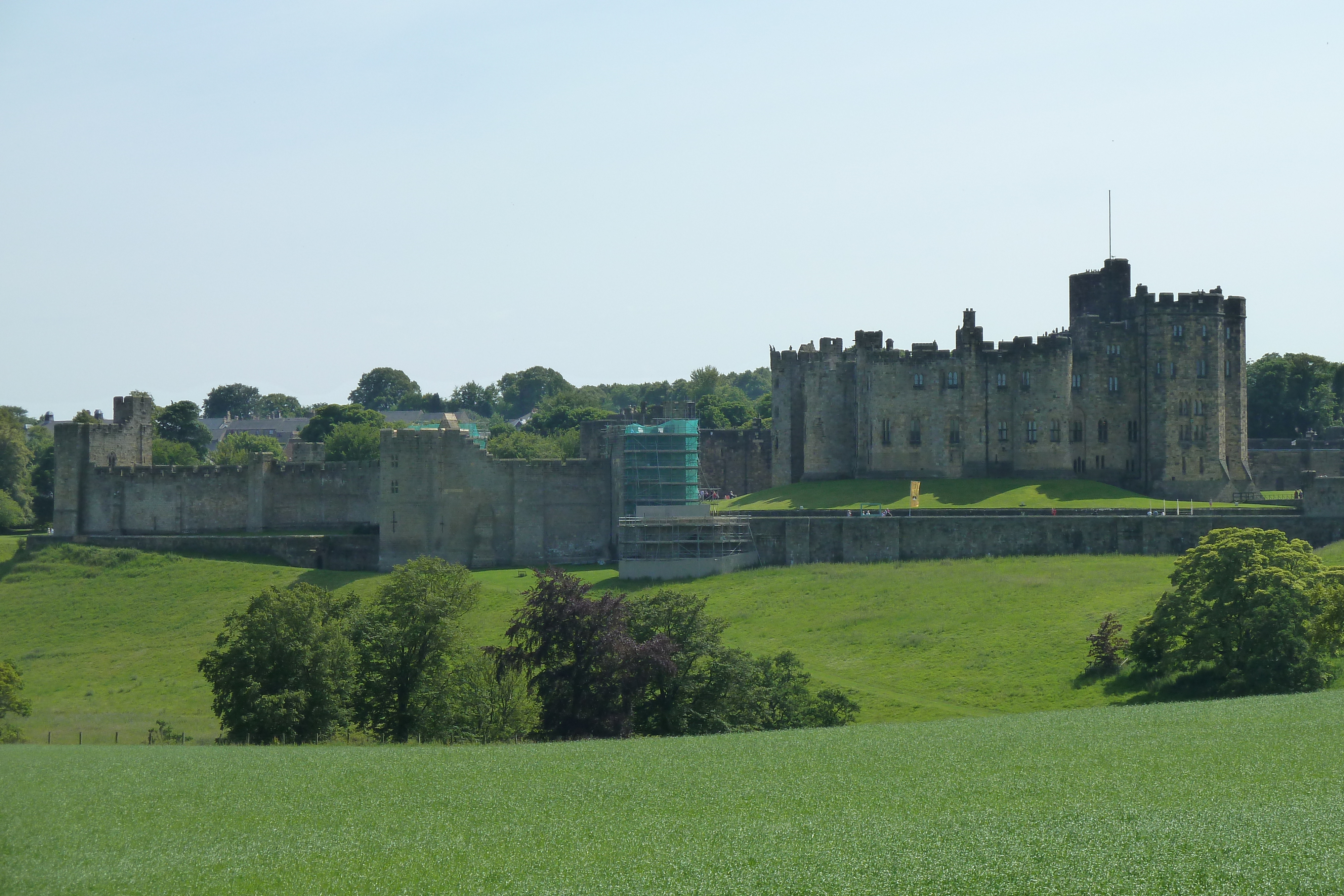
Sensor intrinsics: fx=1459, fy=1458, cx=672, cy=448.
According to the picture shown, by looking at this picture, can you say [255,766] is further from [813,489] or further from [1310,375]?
[1310,375]

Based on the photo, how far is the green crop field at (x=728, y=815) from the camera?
21562 mm

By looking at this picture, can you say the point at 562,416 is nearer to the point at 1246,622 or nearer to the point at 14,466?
the point at 14,466

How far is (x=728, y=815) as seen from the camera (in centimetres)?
2538

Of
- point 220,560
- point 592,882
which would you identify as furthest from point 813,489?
point 592,882

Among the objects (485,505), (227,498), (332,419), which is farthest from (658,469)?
(332,419)

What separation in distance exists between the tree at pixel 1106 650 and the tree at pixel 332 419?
82084 millimetres

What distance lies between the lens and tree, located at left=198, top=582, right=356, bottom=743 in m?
38.6

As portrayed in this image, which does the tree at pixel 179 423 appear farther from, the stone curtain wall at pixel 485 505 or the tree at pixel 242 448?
the stone curtain wall at pixel 485 505

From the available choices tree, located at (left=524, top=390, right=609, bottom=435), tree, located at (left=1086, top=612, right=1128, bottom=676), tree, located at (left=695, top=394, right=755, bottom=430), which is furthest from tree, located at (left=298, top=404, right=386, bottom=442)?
tree, located at (left=1086, top=612, right=1128, bottom=676)

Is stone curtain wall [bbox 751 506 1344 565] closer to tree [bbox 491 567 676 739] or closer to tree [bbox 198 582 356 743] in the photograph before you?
tree [bbox 491 567 676 739]

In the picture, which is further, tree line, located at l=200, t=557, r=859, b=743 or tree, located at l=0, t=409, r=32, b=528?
tree, located at l=0, t=409, r=32, b=528

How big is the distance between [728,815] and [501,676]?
53.7ft

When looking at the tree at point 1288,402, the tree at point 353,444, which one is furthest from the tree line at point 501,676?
the tree at point 1288,402

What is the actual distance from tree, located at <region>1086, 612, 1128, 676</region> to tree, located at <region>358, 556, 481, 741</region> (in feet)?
64.0
